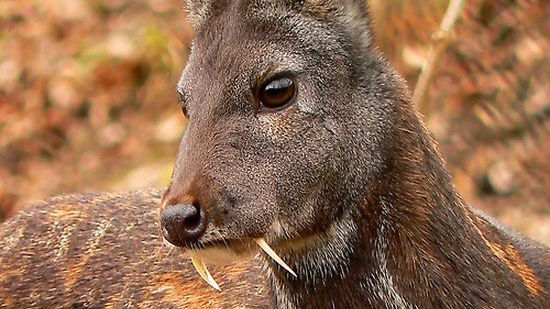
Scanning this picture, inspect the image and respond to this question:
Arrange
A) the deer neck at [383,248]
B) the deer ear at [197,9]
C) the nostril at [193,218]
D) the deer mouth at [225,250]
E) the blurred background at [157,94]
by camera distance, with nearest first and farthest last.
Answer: the nostril at [193,218] → the deer mouth at [225,250] → the deer neck at [383,248] → the deer ear at [197,9] → the blurred background at [157,94]

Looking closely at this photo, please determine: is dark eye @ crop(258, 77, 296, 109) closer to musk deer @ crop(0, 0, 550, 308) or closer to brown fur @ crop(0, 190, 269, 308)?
musk deer @ crop(0, 0, 550, 308)

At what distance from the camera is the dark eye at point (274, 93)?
4.23 metres

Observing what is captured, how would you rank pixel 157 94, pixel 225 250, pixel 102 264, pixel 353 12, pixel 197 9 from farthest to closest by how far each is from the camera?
pixel 157 94 → pixel 102 264 → pixel 197 9 → pixel 353 12 → pixel 225 250

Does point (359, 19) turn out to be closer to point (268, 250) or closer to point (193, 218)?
point (268, 250)

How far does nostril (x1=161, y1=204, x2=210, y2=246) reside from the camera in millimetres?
3965

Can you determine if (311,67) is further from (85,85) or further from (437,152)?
(85,85)

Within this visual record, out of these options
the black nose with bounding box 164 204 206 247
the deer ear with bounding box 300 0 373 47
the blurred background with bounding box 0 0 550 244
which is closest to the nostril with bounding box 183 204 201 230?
the black nose with bounding box 164 204 206 247

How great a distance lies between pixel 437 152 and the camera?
15.7 feet

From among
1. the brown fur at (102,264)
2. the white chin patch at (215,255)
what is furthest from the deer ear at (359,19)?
the brown fur at (102,264)

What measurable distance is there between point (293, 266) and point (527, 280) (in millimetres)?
1281

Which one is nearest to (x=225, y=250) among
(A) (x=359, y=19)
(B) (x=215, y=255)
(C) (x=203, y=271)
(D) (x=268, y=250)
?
(B) (x=215, y=255)

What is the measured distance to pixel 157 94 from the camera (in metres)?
11.6

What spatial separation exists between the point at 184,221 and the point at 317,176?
1.98 feet

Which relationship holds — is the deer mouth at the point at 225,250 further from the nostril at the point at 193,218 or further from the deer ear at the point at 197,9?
the deer ear at the point at 197,9
